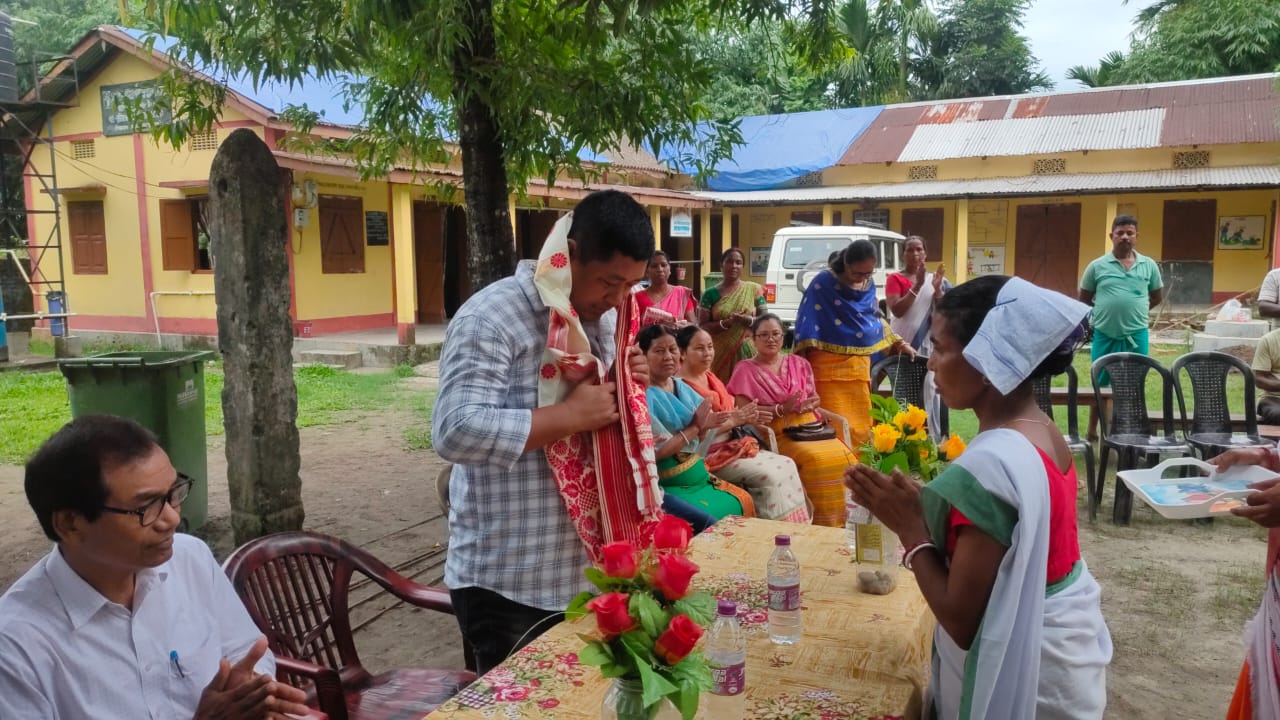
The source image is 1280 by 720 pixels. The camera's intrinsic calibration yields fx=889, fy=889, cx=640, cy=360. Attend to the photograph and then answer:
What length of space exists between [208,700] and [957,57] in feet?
95.5

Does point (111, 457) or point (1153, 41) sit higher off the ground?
point (1153, 41)

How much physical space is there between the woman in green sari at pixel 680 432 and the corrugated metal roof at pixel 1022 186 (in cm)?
1380

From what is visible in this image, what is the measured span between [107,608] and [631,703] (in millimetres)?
1036

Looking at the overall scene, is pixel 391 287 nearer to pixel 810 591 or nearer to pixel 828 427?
pixel 828 427

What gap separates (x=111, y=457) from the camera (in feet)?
5.49

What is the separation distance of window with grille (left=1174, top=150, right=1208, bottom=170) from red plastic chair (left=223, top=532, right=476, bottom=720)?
1775cm

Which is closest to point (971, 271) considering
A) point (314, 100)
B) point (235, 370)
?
point (314, 100)

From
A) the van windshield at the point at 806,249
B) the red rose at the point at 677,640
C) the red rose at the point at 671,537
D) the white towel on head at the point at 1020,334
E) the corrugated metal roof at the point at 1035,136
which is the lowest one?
the red rose at the point at 677,640

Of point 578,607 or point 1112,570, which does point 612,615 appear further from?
point 1112,570

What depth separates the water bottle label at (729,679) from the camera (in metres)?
1.73

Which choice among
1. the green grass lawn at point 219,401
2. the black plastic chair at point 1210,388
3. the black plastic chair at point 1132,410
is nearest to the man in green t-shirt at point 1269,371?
the black plastic chair at point 1210,388

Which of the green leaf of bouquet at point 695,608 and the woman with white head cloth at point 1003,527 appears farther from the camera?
the woman with white head cloth at point 1003,527

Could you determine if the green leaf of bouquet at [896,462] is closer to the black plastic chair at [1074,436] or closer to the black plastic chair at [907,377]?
the black plastic chair at [1074,436]

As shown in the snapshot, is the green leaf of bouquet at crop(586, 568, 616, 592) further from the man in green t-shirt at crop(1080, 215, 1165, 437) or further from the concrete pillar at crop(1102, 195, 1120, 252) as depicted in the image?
the concrete pillar at crop(1102, 195, 1120, 252)
